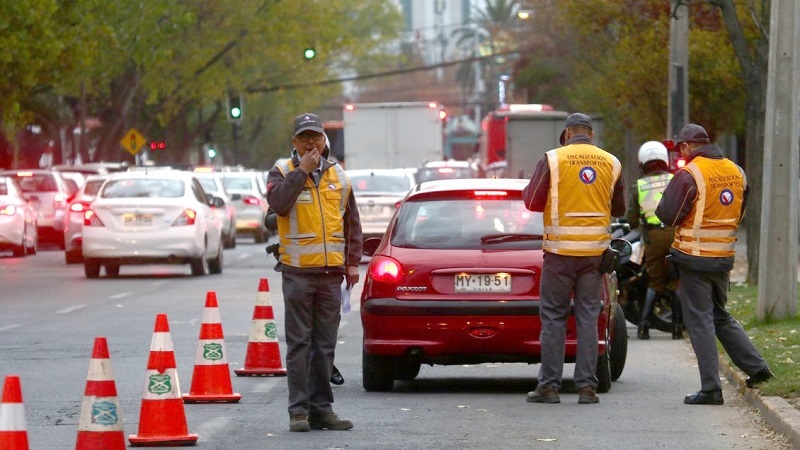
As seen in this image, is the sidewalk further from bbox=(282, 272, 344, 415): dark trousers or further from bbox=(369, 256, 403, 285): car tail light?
bbox=(282, 272, 344, 415): dark trousers

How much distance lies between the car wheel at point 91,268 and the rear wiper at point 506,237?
49.9 feet

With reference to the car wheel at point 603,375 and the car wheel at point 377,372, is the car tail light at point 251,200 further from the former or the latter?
the car wheel at point 603,375

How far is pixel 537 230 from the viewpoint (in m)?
12.4

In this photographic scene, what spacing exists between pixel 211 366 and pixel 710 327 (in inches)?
123

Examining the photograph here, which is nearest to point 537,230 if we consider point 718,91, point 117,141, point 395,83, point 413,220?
point 413,220

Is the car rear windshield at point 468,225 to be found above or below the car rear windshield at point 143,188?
above

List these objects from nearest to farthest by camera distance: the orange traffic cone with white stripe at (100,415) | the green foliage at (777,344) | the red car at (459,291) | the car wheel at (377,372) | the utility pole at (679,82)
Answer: the orange traffic cone with white stripe at (100,415)
the green foliage at (777,344)
the red car at (459,291)
the car wheel at (377,372)
the utility pole at (679,82)

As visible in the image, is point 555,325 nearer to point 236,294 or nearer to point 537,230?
point 537,230

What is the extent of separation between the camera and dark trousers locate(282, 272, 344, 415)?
33.7 ft

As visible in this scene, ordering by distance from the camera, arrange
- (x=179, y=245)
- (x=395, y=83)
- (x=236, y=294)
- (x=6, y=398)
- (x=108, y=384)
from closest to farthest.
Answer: (x=6, y=398), (x=108, y=384), (x=236, y=294), (x=179, y=245), (x=395, y=83)

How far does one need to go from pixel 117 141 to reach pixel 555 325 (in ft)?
150

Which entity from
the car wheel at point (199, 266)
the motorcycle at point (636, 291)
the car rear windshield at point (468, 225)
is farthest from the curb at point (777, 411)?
the car wheel at point (199, 266)

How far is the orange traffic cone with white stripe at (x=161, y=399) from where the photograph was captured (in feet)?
31.4

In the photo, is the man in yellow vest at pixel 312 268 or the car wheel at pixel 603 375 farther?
the car wheel at pixel 603 375
